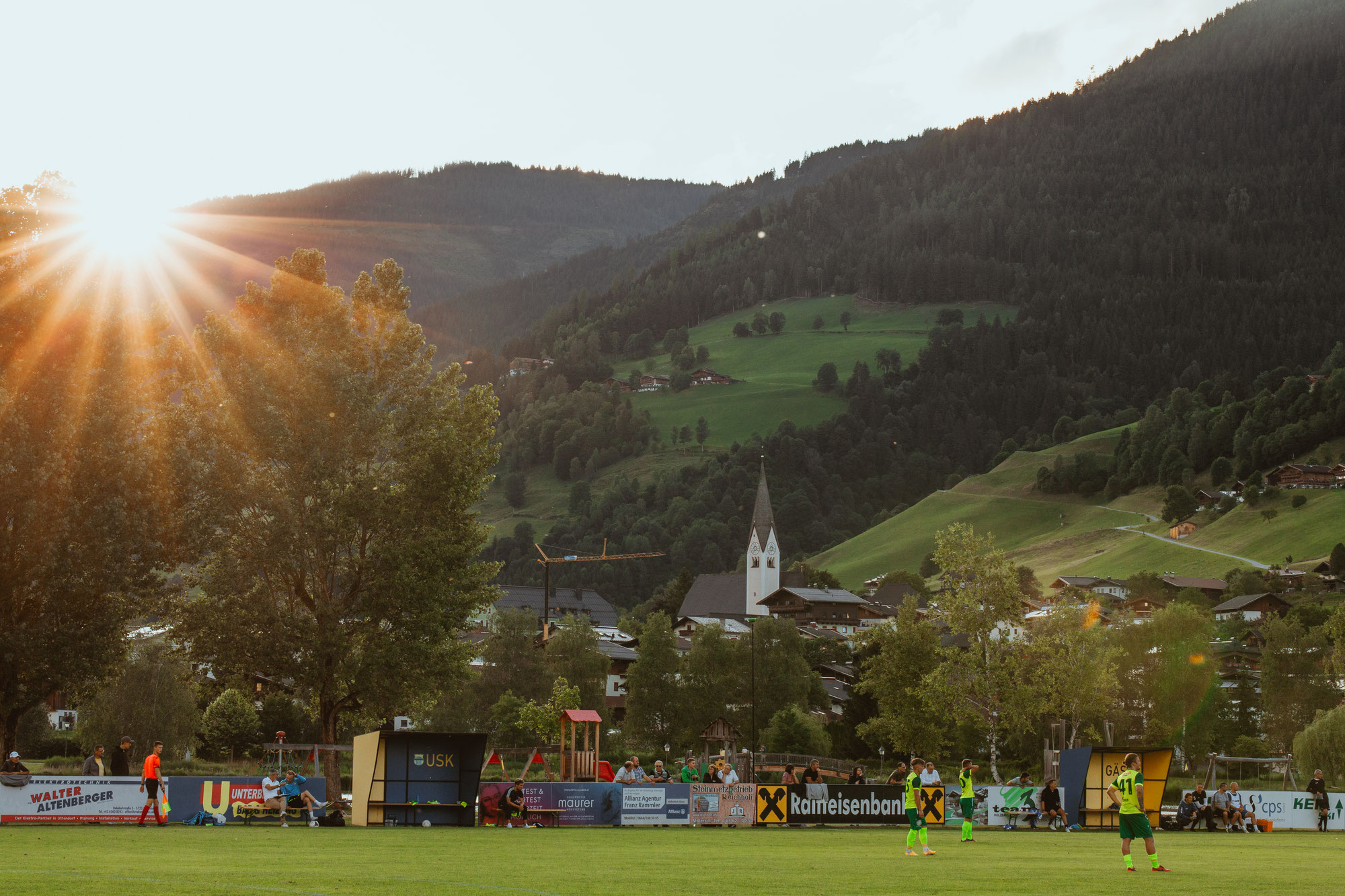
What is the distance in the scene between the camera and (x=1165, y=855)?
25.9m

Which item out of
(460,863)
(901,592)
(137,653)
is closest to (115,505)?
(460,863)

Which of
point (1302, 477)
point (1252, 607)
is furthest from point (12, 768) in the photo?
point (1302, 477)

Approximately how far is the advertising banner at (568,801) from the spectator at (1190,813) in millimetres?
18795

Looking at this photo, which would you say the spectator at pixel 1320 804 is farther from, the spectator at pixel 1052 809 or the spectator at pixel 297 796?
the spectator at pixel 297 796

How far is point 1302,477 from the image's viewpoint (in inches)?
7279

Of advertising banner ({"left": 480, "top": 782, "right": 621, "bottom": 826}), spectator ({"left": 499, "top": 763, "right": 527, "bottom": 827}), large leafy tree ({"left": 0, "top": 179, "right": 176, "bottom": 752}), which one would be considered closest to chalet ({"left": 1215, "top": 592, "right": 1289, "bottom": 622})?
advertising banner ({"left": 480, "top": 782, "right": 621, "bottom": 826})

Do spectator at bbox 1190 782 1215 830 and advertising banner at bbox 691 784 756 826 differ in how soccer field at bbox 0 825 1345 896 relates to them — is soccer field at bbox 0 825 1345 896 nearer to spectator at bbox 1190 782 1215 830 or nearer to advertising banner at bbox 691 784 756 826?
advertising banner at bbox 691 784 756 826

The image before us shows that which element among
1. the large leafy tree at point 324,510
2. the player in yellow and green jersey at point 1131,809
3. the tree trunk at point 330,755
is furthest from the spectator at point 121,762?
the player in yellow and green jersey at point 1131,809

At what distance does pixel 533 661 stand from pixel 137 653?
29.9 m

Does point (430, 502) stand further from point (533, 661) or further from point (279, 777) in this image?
point (533, 661)

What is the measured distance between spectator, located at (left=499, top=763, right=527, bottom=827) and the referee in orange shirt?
9.16 m

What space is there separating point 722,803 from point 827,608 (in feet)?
509

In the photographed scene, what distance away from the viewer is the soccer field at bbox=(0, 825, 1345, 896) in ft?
53.9

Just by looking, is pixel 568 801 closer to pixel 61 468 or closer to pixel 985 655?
pixel 61 468
